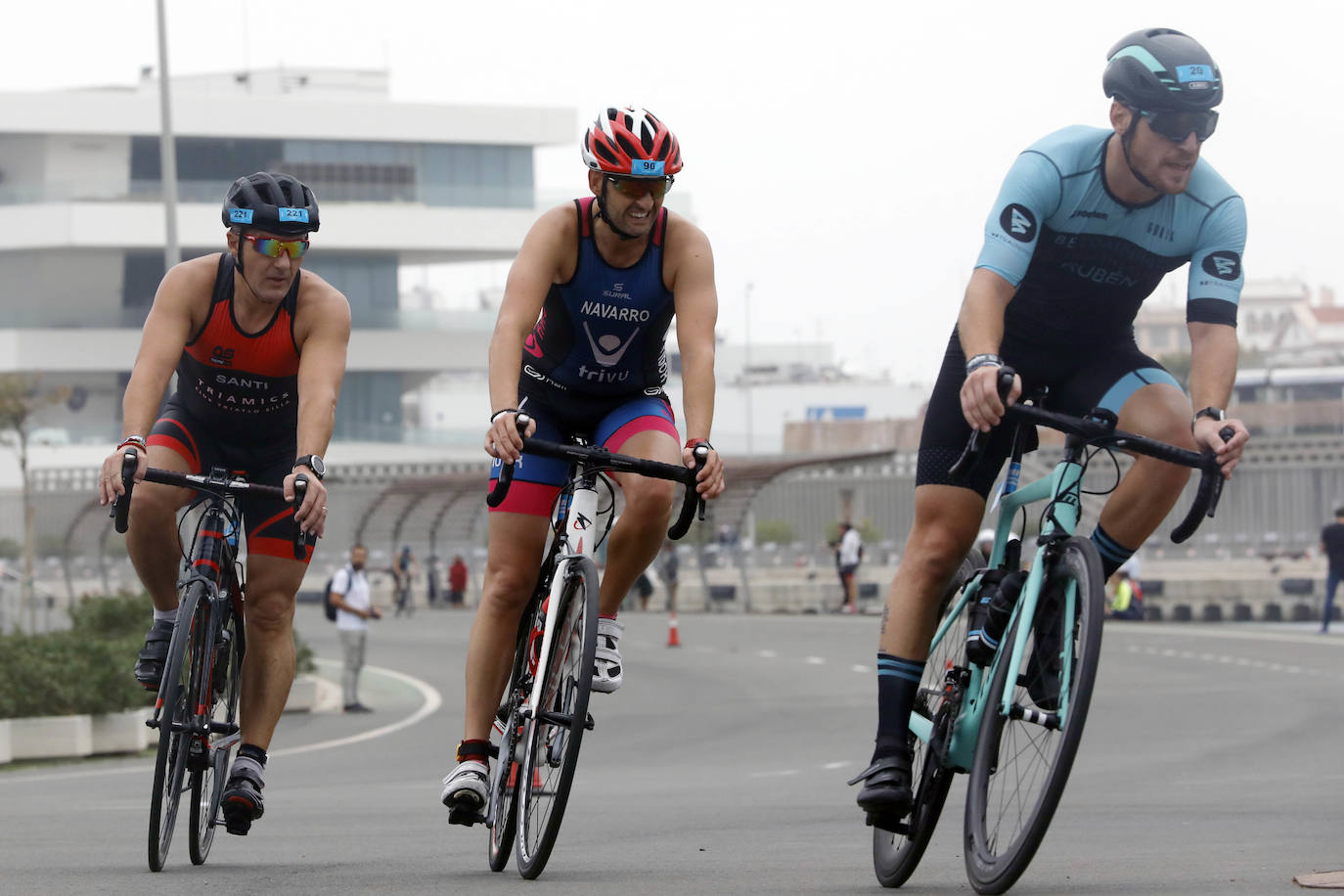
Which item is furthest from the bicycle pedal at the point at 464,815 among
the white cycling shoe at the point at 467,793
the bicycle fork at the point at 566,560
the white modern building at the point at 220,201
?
the white modern building at the point at 220,201

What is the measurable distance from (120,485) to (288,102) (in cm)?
7790

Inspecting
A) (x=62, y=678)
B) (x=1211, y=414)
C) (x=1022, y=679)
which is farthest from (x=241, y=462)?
(x=62, y=678)

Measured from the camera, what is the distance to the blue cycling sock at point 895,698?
589cm

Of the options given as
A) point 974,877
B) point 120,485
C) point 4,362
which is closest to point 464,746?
point 120,485

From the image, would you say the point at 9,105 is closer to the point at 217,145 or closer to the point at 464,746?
the point at 217,145

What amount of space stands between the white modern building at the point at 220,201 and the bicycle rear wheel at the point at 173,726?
7332cm

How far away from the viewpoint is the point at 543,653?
641 centimetres

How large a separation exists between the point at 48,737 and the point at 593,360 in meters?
12.8

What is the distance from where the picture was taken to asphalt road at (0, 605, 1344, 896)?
20.7 ft

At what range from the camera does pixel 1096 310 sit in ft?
19.5

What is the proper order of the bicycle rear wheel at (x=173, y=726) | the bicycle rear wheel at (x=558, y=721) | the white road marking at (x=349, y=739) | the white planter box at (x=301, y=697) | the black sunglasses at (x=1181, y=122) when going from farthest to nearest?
the white planter box at (x=301, y=697) < the white road marking at (x=349, y=739) < the bicycle rear wheel at (x=173, y=726) < the bicycle rear wheel at (x=558, y=721) < the black sunglasses at (x=1181, y=122)

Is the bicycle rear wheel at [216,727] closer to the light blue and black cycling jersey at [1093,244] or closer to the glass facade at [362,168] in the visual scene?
the light blue and black cycling jersey at [1093,244]

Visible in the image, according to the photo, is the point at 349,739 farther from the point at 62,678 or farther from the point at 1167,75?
the point at 1167,75

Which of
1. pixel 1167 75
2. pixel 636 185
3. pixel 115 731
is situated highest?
pixel 1167 75
